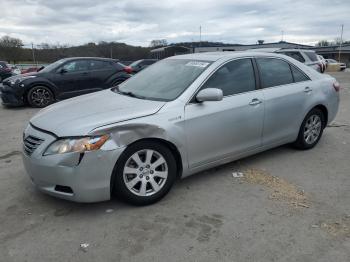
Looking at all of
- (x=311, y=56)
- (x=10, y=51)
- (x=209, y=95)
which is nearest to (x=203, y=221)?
(x=209, y=95)

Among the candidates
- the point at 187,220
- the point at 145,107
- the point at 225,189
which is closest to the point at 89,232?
the point at 187,220

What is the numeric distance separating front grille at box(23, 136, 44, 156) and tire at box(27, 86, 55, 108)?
6.95 metres

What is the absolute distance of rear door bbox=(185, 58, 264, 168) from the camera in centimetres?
387

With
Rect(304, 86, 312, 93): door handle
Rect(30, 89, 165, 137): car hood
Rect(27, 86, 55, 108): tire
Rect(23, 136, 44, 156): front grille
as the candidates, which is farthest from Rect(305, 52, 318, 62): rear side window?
Rect(23, 136, 44, 156): front grille

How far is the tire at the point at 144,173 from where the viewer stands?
342 cm

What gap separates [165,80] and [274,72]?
5.33ft

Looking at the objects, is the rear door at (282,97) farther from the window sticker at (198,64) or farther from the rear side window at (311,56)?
the rear side window at (311,56)

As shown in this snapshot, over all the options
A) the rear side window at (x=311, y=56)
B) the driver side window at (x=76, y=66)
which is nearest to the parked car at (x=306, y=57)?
the rear side window at (x=311, y=56)

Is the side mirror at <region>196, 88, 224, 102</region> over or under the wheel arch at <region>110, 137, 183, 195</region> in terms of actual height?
over

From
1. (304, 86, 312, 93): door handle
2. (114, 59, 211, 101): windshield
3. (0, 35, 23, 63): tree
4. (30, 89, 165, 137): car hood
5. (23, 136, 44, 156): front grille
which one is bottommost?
(23, 136, 44, 156): front grille

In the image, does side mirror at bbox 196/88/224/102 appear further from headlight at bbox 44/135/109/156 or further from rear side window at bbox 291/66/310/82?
rear side window at bbox 291/66/310/82

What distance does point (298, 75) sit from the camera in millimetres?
5180

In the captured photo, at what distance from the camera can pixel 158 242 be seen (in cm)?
300

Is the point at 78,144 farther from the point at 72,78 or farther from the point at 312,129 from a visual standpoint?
the point at 72,78
